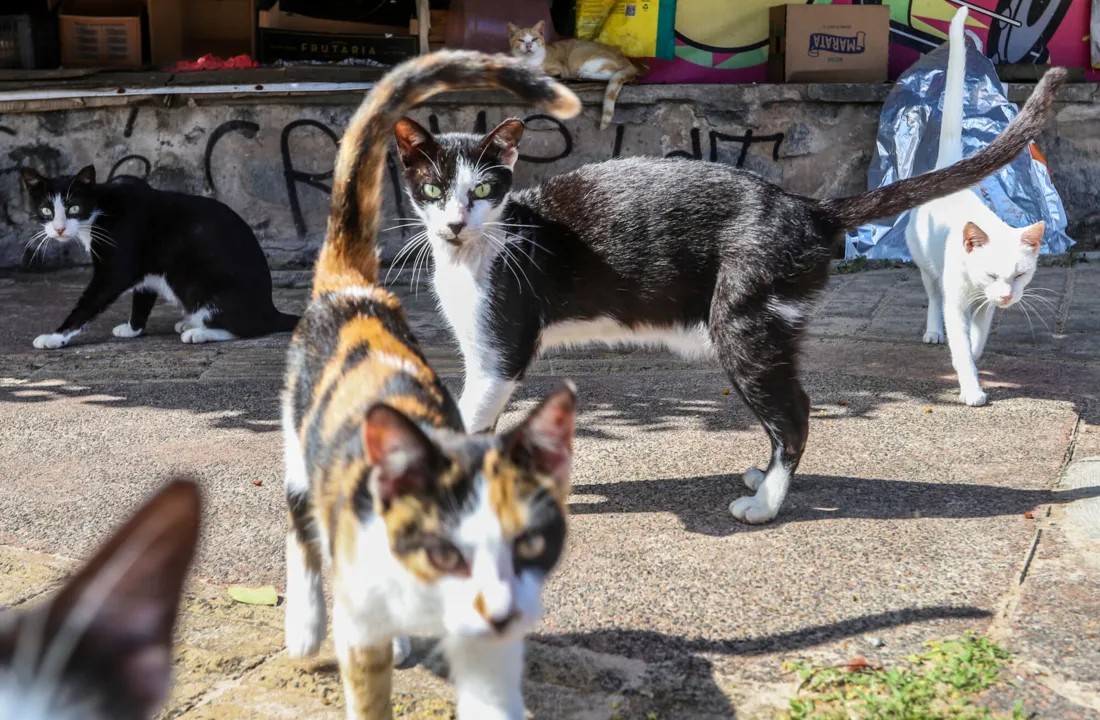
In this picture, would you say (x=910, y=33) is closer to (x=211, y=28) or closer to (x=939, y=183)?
(x=939, y=183)

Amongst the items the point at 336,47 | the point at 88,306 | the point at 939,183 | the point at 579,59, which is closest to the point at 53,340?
the point at 88,306

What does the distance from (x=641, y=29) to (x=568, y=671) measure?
7378 mm

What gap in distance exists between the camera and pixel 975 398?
4797 millimetres

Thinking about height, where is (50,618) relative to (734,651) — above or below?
above

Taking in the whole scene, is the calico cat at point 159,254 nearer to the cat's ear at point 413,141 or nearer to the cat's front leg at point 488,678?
the cat's ear at point 413,141

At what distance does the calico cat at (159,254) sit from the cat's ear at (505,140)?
296 cm

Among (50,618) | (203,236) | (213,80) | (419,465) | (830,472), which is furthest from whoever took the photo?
(213,80)

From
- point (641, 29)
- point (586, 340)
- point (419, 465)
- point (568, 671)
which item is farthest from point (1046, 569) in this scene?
point (641, 29)

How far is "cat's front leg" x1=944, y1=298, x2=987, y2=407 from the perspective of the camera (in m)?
4.82

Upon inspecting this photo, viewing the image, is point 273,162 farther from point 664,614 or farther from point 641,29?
point 664,614

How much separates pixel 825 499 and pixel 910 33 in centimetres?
700

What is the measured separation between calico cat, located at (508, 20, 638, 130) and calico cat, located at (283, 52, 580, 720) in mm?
6181

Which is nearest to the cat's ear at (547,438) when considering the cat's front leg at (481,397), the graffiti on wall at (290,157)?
the cat's front leg at (481,397)

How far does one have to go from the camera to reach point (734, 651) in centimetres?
264
